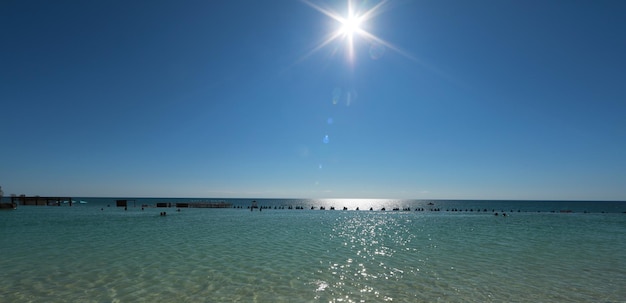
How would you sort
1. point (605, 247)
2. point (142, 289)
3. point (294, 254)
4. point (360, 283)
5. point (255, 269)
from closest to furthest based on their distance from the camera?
point (142, 289) < point (360, 283) < point (255, 269) < point (294, 254) < point (605, 247)

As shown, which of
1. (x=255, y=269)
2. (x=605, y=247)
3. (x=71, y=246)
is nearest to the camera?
(x=255, y=269)

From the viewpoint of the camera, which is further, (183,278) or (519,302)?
(183,278)

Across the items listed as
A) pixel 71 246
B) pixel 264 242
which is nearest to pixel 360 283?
pixel 264 242

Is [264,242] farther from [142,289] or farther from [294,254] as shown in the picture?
[142,289]

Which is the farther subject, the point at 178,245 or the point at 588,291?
the point at 178,245

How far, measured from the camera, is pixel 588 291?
531 inches

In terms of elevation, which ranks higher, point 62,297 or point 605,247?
point 62,297

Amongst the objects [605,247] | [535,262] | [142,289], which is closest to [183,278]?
[142,289]

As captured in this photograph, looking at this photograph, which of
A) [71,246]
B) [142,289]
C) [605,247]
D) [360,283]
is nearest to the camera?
[142,289]

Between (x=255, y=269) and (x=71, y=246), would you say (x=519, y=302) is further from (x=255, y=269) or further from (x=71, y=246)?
(x=71, y=246)

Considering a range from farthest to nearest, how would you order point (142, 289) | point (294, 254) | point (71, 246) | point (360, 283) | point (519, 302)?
1. point (71, 246)
2. point (294, 254)
3. point (360, 283)
4. point (142, 289)
5. point (519, 302)

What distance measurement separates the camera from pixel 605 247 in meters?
26.4

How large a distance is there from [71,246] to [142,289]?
15.6 meters

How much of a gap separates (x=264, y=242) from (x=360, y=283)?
48.2ft
